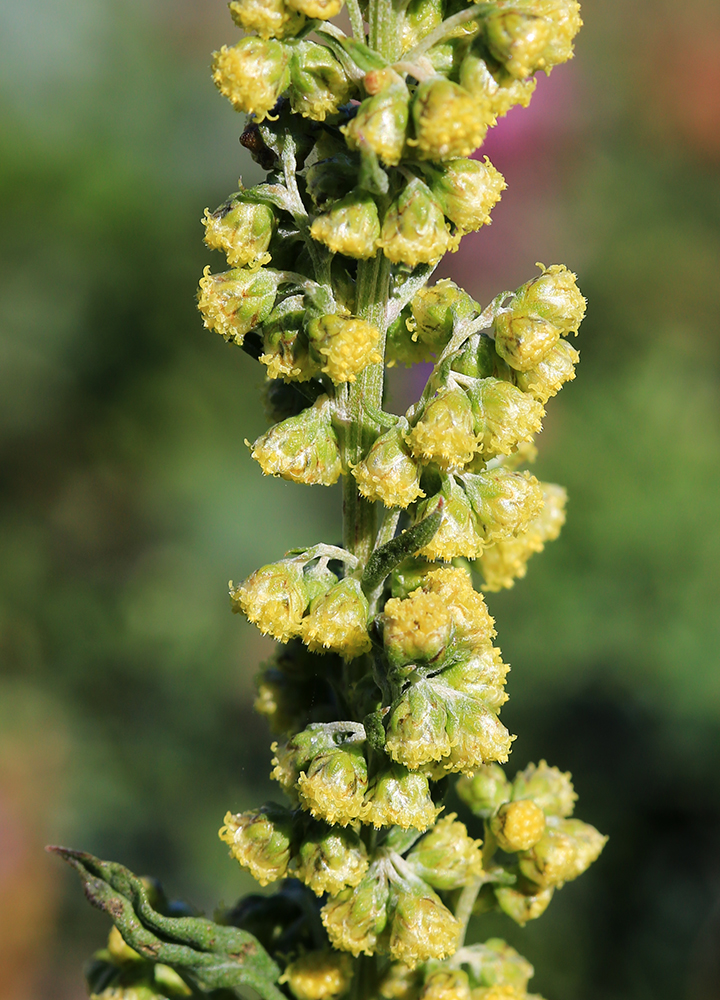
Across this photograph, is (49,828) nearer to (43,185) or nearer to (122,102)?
(43,185)

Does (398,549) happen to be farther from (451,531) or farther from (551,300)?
(551,300)

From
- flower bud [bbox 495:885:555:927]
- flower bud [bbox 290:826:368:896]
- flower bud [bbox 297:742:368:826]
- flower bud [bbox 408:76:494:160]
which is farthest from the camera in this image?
flower bud [bbox 495:885:555:927]

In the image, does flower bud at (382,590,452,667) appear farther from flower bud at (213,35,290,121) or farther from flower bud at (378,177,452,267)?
flower bud at (213,35,290,121)

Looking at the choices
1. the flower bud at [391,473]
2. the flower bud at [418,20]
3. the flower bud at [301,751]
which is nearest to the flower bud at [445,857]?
the flower bud at [301,751]

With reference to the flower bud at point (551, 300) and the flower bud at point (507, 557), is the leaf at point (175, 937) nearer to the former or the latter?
the flower bud at point (507, 557)

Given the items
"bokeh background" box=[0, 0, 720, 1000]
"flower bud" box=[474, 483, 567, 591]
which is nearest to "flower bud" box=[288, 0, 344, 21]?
"flower bud" box=[474, 483, 567, 591]

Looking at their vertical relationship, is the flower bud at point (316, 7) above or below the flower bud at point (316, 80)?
above
